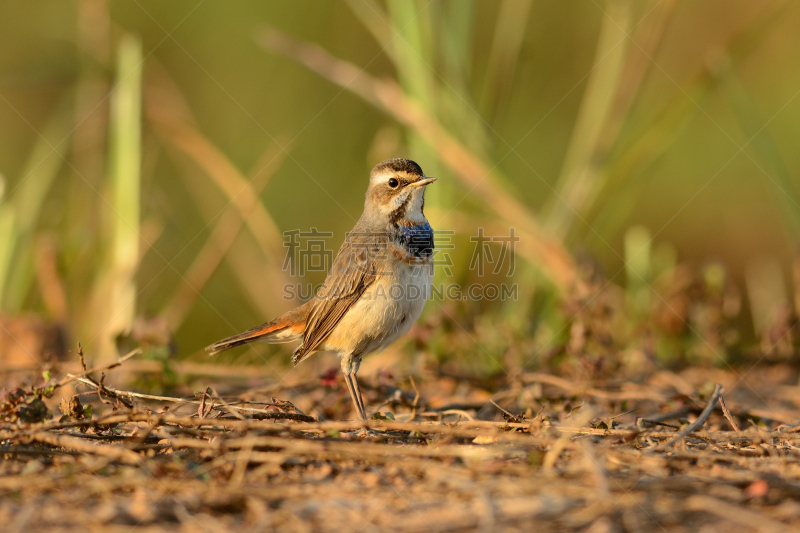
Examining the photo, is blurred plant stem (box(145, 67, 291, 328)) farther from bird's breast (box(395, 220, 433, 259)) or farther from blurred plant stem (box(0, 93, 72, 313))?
bird's breast (box(395, 220, 433, 259))

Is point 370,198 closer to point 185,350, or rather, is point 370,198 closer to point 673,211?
point 185,350

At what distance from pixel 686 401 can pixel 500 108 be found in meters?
4.05

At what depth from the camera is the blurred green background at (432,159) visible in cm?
647

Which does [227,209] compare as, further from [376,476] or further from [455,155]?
[376,476]

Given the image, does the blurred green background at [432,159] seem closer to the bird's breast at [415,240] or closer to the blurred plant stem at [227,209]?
the blurred plant stem at [227,209]

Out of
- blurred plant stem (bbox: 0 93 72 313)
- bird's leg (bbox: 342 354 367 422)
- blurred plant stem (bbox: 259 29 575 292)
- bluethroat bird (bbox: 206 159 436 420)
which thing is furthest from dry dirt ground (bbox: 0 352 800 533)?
blurred plant stem (bbox: 0 93 72 313)

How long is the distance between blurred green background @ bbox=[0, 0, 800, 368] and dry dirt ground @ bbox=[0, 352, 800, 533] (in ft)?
7.26

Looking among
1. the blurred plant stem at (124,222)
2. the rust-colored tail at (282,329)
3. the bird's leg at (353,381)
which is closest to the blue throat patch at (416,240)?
the bird's leg at (353,381)

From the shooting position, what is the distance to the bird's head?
5.62 m

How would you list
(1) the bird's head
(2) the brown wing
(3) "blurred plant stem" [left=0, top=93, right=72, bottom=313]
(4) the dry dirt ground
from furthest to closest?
(3) "blurred plant stem" [left=0, top=93, right=72, bottom=313] < (1) the bird's head < (2) the brown wing < (4) the dry dirt ground

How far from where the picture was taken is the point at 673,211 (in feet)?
31.7

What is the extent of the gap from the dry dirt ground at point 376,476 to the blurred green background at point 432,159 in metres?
2.21

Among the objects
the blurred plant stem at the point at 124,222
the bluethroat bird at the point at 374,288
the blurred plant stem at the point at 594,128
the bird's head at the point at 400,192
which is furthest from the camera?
the blurred plant stem at the point at 594,128

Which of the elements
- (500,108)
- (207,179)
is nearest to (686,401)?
(500,108)
